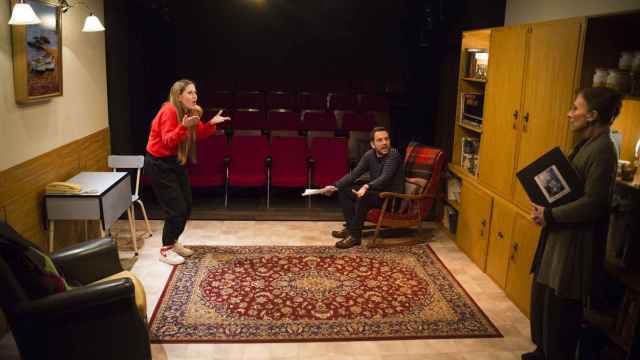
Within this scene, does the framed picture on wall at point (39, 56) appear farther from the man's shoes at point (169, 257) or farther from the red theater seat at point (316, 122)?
the red theater seat at point (316, 122)

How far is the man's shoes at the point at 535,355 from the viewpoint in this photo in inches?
142

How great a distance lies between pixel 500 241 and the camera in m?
4.85

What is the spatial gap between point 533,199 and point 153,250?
3.64 metres

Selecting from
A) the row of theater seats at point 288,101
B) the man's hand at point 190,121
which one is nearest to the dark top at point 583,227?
the man's hand at point 190,121

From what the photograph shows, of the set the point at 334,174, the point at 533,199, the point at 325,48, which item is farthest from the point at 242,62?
the point at 533,199

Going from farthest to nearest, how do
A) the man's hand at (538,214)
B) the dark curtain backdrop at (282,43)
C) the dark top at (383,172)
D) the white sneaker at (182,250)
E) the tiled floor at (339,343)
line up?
1. the dark curtain backdrop at (282,43)
2. the dark top at (383,172)
3. the white sneaker at (182,250)
4. the tiled floor at (339,343)
5. the man's hand at (538,214)

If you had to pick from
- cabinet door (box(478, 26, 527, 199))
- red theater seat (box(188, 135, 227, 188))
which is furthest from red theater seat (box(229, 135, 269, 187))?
cabinet door (box(478, 26, 527, 199))

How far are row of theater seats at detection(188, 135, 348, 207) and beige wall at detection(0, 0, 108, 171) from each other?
131 centimetres

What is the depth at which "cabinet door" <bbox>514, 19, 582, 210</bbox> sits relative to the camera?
3.80 m

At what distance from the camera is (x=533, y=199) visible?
3.44 meters

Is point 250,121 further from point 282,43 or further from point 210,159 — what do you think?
point 282,43

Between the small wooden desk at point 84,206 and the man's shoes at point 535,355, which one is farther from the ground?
the small wooden desk at point 84,206

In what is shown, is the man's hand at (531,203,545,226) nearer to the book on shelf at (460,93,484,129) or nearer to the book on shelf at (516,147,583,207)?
the book on shelf at (516,147,583,207)

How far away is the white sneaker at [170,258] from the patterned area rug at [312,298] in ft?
0.33
